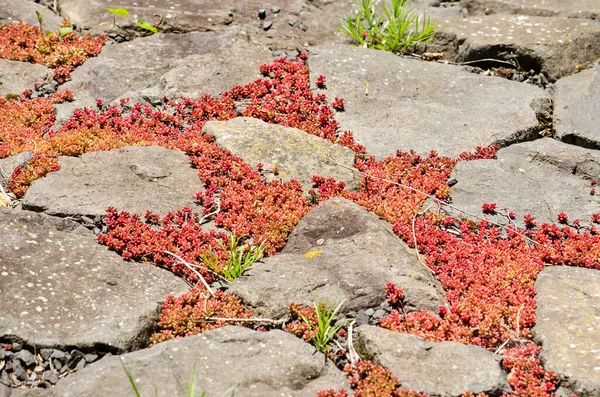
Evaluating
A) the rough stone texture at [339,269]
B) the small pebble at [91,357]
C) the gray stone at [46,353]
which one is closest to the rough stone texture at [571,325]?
the rough stone texture at [339,269]

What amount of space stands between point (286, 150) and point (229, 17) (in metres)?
3.88

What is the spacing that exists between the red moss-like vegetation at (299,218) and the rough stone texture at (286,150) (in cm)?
15

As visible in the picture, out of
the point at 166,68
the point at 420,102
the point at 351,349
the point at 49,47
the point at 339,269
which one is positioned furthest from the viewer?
the point at 49,47

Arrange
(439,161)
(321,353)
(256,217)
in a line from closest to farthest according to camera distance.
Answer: (321,353) → (256,217) → (439,161)

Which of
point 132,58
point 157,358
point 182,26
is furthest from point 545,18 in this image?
point 157,358

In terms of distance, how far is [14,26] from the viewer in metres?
9.85

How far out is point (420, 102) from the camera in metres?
8.95

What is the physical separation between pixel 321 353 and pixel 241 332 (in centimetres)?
68

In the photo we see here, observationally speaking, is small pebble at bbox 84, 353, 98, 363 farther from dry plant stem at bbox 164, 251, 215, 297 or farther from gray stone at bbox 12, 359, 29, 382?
dry plant stem at bbox 164, 251, 215, 297

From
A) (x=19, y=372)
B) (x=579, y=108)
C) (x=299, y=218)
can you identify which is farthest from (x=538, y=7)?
(x=19, y=372)

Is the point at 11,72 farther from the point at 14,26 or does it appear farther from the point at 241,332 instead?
the point at 241,332

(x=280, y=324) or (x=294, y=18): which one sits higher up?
(x=294, y=18)

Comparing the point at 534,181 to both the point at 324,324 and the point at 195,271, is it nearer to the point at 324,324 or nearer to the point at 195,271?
the point at 324,324

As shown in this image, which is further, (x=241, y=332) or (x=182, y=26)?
(x=182, y=26)
